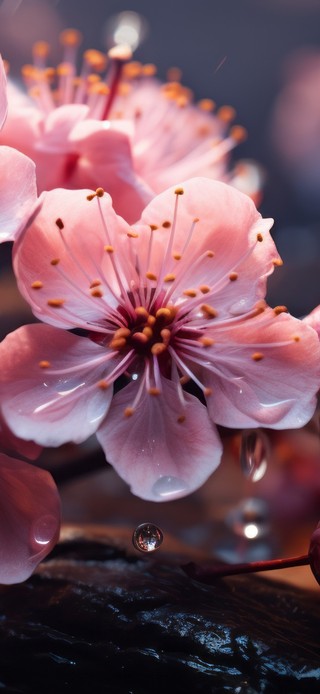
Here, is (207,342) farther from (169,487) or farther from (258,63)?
(258,63)

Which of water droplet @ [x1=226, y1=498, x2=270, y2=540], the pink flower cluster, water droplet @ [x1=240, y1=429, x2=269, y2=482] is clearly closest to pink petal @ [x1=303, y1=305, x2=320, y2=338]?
the pink flower cluster

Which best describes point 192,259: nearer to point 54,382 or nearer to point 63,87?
point 54,382

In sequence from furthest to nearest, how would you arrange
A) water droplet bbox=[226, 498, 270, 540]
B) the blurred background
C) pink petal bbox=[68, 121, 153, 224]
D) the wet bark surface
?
the blurred background
water droplet bbox=[226, 498, 270, 540]
pink petal bbox=[68, 121, 153, 224]
the wet bark surface

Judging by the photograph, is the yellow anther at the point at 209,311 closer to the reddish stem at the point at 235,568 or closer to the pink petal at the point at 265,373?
the pink petal at the point at 265,373

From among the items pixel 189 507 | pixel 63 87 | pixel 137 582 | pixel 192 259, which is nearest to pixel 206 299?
pixel 192 259

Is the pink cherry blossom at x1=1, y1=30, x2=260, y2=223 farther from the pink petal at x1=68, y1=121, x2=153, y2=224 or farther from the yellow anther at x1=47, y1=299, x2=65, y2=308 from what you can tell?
the yellow anther at x1=47, y1=299, x2=65, y2=308
